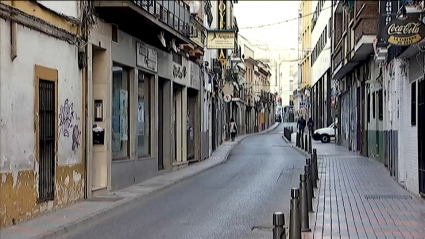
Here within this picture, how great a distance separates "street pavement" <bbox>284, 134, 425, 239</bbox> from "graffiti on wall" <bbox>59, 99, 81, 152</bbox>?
4992mm

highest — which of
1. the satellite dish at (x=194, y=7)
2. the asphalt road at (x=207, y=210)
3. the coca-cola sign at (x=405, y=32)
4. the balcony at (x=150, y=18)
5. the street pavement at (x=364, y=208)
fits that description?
the satellite dish at (x=194, y=7)

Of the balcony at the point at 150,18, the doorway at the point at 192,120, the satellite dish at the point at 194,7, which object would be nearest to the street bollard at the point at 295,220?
the balcony at the point at 150,18

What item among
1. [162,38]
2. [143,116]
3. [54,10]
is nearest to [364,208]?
[54,10]

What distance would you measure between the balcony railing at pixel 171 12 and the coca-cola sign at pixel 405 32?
18.7 feet

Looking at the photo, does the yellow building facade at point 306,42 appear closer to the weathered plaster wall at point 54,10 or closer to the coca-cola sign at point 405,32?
the coca-cola sign at point 405,32

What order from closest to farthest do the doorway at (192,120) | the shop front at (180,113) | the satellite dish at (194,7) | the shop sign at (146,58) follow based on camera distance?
the shop sign at (146,58) → the shop front at (180,113) → the satellite dish at (194,7) → the doorway at (192,120)

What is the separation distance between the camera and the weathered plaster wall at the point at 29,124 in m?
10.2

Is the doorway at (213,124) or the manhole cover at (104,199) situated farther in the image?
the doorway at (213,124)

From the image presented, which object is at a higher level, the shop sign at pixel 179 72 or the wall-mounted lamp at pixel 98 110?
the shop sign at pixel 179 72

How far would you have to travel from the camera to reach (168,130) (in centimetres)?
2169

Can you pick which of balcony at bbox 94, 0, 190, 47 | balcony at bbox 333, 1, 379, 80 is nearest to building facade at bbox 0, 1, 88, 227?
balcony at bbox 94, 0, 190, 47

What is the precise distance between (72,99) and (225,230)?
466 cm

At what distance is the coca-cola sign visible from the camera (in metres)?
12.3

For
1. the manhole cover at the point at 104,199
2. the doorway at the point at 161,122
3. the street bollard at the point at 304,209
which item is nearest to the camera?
the street bollard at the point at 304,209
